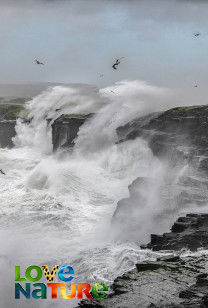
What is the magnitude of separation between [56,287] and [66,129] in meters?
45.4

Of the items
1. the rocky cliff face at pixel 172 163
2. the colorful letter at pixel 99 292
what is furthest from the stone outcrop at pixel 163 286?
the rocky cliff face at pixel 172 163

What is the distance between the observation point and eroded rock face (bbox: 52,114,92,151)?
64.3 metres

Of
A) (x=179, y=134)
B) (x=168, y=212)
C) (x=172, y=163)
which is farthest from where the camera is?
(x=179, y=134)

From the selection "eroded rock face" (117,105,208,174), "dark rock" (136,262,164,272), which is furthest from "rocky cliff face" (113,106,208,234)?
"dark rock" (136,262,164,272)

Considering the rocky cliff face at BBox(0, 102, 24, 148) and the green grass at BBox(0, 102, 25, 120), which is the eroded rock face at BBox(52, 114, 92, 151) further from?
the green grass at BBox(0, 102, 25, 120)

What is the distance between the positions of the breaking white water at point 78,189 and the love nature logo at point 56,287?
0.61m

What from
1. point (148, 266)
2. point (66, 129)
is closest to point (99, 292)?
point (148, 266)

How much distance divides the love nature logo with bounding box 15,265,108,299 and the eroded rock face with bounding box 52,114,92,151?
127 ft

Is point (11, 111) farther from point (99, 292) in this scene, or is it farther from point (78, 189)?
point (99, 292)

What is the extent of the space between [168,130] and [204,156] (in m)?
7.62

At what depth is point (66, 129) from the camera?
65938 millimetres

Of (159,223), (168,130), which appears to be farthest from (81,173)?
(159,223)

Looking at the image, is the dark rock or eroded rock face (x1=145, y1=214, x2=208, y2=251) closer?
the dark rock

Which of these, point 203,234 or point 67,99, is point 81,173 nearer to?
point 203,234
